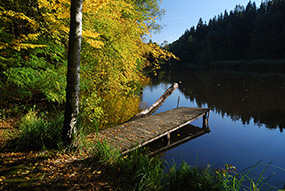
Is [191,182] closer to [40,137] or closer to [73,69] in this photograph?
[73,69]

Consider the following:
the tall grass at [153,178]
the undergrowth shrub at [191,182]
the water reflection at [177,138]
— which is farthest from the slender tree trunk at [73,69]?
the water reflection at [177,138]

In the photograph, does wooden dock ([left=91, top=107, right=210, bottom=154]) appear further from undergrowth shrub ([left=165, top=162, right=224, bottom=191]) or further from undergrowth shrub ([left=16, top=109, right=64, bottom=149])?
undergrowth shrub ([left=165, top=162, right=224, bottom=191])

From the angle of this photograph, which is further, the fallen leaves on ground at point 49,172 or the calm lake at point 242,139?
the calm lake at point 242,139

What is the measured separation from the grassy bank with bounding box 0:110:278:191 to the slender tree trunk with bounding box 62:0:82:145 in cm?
52

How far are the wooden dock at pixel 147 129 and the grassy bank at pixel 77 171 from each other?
34.0 inches

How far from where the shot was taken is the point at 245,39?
7750cm

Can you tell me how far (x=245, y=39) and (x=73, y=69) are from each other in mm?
86465

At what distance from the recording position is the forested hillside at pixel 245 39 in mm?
60034

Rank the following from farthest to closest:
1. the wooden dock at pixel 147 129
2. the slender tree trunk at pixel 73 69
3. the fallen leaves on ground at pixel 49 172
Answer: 1. the wooden dock at pixel 147 129
2. the slender tree trunk at pixel 73 69
3. the fallen leaves on ground at pixel 49 172

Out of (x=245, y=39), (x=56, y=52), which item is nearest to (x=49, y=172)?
(x=56, y=52)

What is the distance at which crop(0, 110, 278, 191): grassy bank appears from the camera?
3990mm

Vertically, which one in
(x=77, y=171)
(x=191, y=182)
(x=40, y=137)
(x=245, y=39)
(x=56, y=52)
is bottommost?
(x=191, y=182)

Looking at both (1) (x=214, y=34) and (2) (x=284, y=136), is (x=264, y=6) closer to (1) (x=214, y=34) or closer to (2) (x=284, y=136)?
(1) (x=214, y=34)

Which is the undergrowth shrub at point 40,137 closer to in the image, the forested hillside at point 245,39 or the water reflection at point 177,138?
the water reflection at point 177,138
